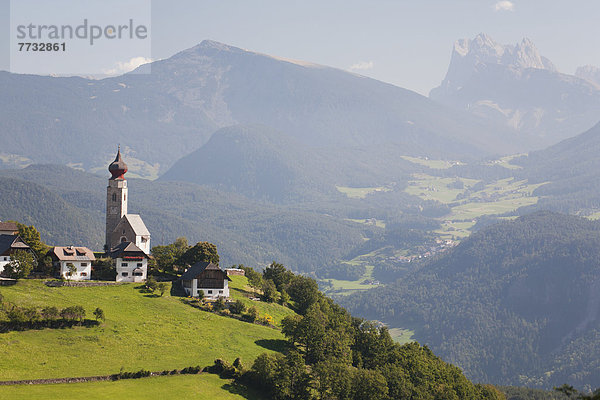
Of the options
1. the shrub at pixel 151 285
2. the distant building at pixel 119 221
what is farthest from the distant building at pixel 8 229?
the shrub at pixel 151 285

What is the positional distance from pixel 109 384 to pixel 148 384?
533cm

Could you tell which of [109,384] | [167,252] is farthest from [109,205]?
[109,384]

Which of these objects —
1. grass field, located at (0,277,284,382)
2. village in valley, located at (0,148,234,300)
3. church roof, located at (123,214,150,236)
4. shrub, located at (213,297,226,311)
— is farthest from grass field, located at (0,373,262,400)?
church roof, located at (123,214,150,236)

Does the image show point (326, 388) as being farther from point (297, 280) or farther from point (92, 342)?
point (297, 280)

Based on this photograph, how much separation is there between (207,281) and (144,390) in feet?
124

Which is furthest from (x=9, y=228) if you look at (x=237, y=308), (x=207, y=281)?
(x=237, y=308)

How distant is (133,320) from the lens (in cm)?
11088

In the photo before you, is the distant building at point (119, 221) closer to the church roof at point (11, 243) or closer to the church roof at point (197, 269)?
the church roof at point (197, 269)

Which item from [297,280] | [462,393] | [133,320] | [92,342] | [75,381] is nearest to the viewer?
[75,381]

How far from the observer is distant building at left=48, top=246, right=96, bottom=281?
122062mm

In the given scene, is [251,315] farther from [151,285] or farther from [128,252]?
[128,252]


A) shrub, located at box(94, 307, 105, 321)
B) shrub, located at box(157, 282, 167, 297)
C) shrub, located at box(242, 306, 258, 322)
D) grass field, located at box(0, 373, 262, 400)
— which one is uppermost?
shrub, located at box(157, 282, 167, 297)

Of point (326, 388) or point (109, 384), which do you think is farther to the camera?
point (326, 388)

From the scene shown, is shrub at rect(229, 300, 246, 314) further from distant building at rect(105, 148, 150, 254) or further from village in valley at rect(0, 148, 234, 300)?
distant building at rect(105, 148, 150, 254)
